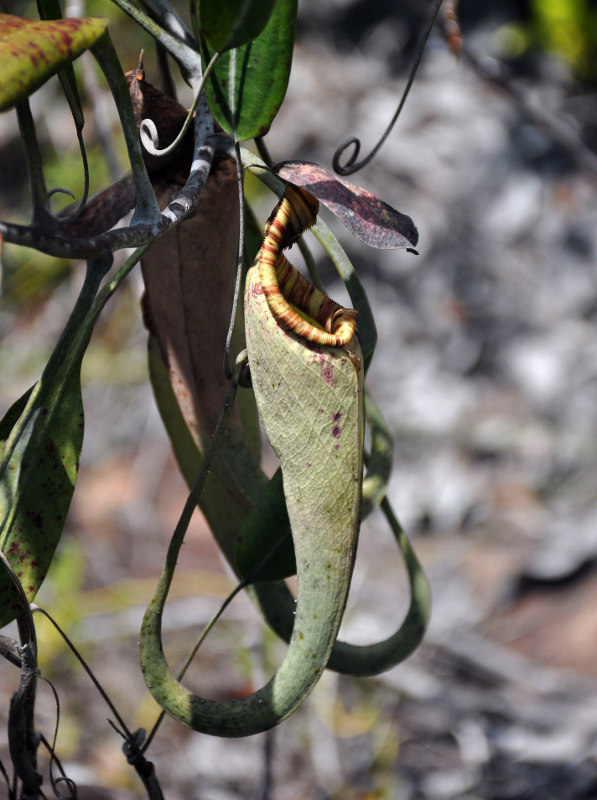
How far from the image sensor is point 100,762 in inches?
64.8

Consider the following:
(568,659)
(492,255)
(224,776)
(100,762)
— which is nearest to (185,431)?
(224,776)

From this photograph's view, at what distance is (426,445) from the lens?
263 centimetres

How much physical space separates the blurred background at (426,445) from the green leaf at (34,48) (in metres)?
0.85

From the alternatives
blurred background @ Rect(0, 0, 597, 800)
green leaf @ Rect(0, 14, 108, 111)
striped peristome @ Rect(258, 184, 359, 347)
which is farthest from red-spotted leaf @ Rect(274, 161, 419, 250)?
blurred background @ Rect(0, 0, 597, 800)

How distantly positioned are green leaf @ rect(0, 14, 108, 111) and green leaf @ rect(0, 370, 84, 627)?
0.75 feet

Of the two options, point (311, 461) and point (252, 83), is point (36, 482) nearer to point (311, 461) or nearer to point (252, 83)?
point (311, 461)

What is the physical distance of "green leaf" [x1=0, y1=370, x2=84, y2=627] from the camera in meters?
0.52

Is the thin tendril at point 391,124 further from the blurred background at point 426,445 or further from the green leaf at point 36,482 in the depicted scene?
the blurred background at point 426,445

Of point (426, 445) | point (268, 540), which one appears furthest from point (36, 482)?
point (426, 445)

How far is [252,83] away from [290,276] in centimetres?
13

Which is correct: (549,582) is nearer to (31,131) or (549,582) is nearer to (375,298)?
(375,298)

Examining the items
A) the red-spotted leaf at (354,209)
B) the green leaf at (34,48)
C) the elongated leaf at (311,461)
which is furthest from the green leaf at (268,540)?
the green leaf at (34,48)

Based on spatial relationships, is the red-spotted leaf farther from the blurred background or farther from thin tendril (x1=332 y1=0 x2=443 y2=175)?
the blurred background

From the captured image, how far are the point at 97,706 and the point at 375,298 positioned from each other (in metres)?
1.76
